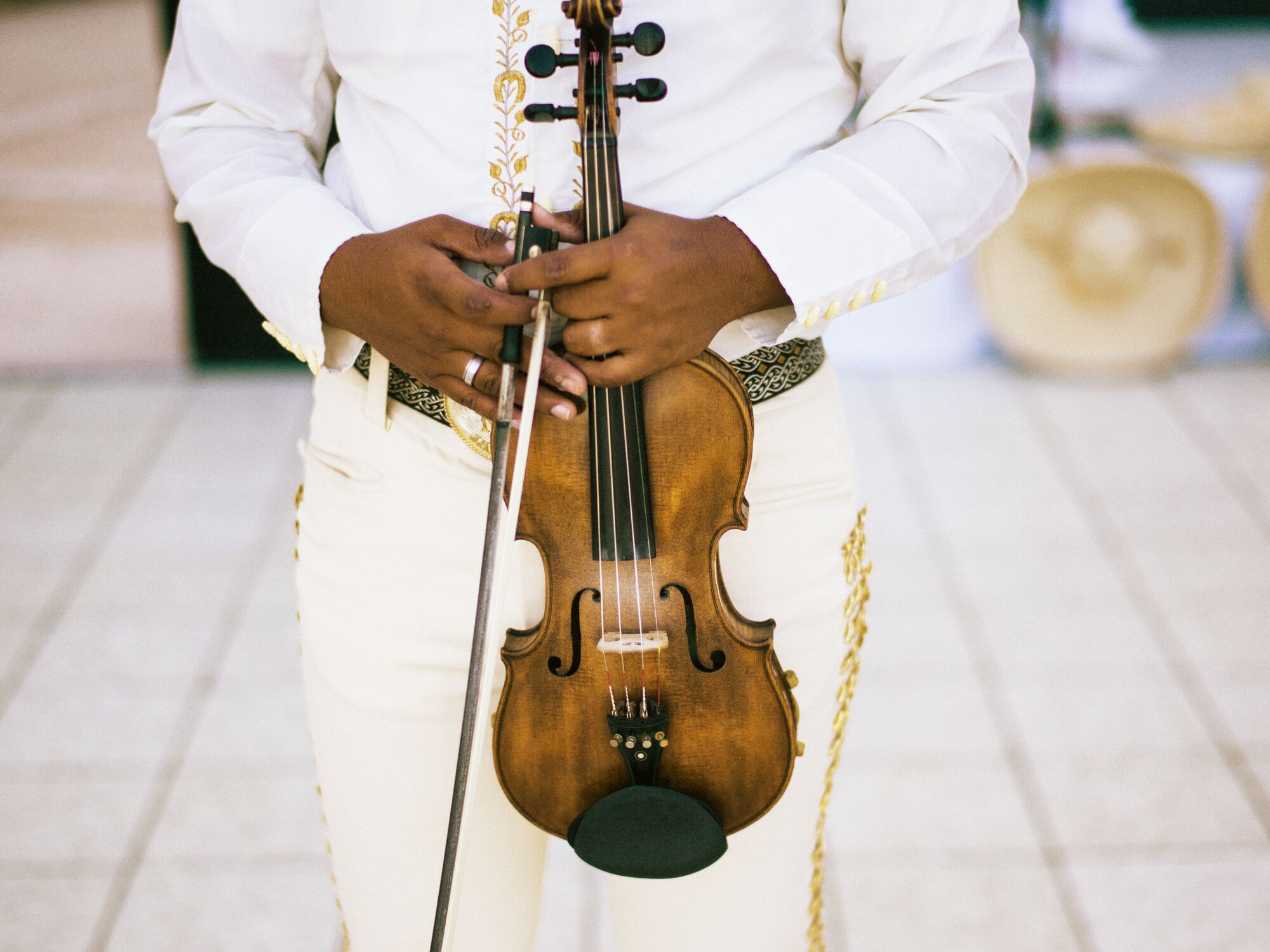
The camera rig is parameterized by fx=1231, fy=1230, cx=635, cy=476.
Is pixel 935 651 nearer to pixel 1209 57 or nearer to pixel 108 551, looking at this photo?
pixel 108 551

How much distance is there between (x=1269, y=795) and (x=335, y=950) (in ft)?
4.49

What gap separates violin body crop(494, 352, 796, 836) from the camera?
0.76m

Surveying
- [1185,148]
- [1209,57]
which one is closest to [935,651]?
[1185,148]

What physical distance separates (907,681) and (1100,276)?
144 centimetres

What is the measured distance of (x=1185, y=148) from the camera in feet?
10.5

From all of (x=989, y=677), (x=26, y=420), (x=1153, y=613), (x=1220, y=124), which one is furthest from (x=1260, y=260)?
(x=26, y=420)

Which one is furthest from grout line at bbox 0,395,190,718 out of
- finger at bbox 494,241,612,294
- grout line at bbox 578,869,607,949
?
finger at bbox 494,241,612,294

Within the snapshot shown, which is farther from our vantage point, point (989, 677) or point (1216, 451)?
point (1216, 451)

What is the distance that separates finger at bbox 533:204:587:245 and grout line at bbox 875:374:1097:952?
51.4 inches

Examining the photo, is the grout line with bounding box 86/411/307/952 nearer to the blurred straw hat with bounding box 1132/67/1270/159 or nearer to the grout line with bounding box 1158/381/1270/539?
the grout line with bounding box 1158/381/1270/539

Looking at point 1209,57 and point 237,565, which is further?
point 1209,57

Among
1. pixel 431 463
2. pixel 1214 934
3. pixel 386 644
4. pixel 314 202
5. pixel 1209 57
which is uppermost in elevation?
pixel 314 202

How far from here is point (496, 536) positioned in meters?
0.71

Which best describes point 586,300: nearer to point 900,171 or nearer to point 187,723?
point 900,171
